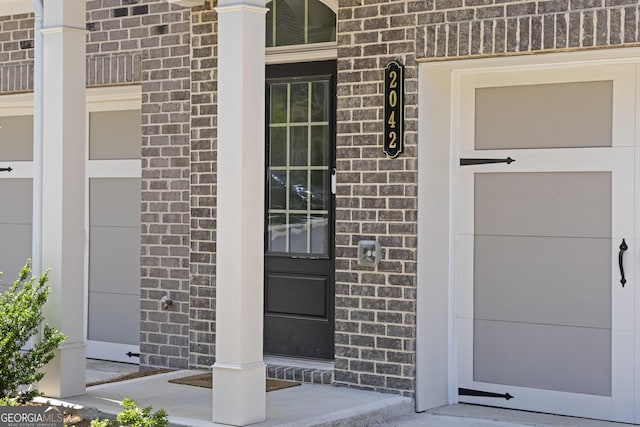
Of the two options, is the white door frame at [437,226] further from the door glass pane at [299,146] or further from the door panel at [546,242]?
the door glass pane at [299,146]

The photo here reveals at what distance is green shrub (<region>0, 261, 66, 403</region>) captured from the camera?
20.4 feet

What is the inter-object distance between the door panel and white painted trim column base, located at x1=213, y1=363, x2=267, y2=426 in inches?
75.2

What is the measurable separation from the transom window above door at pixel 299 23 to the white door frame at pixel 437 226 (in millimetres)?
1103

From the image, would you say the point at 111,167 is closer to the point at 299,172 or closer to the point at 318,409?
the point at 299,172

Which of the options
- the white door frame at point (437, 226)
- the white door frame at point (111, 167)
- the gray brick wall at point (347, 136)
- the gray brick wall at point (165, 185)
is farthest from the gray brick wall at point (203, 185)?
the white door frame at point (437, 226)

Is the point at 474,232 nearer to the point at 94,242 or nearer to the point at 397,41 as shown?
the point at 397,41

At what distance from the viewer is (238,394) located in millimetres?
5844

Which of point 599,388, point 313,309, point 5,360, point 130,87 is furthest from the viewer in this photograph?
point 130,87

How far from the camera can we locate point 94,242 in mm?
9336

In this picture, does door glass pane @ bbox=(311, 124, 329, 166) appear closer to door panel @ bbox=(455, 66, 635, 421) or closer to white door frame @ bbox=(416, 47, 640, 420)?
white door frame @ bbox=(416, 47, 640, 420)

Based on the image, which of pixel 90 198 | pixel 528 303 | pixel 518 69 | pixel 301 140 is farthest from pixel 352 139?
pixel 90 198

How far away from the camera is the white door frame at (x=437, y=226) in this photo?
6988 millimetres

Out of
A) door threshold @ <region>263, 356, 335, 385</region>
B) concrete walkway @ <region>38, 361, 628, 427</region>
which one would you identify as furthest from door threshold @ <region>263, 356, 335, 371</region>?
concrete walkway @ <region>38, 361, 628, 427</region>

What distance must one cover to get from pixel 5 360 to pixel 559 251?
3767mm
